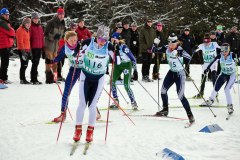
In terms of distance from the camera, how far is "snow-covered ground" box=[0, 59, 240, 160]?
5109 mm

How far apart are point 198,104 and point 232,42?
676 cm

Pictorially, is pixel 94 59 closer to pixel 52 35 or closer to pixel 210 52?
pixel 210 52

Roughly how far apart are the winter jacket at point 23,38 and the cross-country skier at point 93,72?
561cm

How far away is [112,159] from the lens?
16.0 ft

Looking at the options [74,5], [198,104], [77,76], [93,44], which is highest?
[74,5]

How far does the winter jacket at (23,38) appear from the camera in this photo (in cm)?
1077

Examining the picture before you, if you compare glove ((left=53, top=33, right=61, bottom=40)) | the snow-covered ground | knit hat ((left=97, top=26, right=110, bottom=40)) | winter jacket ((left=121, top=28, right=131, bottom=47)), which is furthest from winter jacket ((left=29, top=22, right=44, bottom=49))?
knit hat ((left=97, top=26, right=110, bottom=40))

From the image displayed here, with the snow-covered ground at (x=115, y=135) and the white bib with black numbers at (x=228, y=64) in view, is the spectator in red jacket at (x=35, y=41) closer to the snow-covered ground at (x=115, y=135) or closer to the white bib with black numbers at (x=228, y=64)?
the snow-covered ground at (x=115, y=135)

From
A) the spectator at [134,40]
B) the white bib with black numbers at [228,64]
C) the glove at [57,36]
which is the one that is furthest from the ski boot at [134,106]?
the spectator at [134,40]

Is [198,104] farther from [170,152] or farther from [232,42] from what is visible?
[232,42]

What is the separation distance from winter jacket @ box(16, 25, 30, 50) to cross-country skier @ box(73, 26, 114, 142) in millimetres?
5608

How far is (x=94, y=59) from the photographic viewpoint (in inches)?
221

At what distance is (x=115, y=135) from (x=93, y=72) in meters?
1.26

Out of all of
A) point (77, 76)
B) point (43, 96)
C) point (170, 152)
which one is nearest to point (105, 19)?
point (43, 96)
